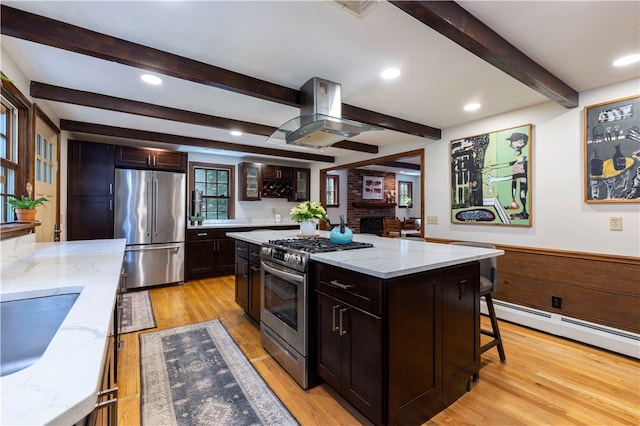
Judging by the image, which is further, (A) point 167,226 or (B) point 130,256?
(A) point 167,226

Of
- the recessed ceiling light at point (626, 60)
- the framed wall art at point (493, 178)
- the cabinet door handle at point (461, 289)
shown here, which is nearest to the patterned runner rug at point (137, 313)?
the cabinet door handle at point (461, 289)

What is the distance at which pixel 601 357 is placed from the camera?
2428 mm

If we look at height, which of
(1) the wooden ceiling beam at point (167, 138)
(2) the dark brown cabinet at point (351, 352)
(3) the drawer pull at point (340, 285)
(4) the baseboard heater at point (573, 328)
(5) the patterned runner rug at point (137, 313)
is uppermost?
(1) the wooden ceiling beam at point (167, 138)

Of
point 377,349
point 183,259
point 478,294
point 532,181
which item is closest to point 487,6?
point 478,294

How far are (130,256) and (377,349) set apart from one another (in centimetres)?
411

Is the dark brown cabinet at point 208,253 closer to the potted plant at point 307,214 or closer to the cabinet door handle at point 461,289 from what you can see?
the potted plant at point 307,214

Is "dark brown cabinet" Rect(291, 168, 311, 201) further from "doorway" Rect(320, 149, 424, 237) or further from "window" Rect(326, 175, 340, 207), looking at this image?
"window" Rect(326, 175, 340, 207)

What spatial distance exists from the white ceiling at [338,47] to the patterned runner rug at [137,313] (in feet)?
7.62

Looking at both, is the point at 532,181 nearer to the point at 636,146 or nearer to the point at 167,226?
the point at 636,146

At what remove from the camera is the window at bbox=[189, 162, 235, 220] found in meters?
5.49

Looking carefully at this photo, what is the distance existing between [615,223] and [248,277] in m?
3.43

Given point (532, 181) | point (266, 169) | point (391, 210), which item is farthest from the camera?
point (391, 210)

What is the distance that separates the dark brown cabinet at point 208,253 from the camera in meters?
4.80

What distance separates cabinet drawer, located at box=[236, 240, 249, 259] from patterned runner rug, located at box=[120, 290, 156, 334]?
1138mm
